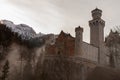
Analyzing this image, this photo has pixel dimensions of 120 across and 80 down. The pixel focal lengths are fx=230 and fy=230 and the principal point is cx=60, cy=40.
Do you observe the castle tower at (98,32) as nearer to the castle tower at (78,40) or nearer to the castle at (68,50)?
the castle at (68,50)

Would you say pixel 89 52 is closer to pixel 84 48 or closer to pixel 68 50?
pixel 84 48

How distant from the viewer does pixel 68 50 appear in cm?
5847

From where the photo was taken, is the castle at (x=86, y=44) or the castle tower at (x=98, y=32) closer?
the castle at (x=86, y=44)

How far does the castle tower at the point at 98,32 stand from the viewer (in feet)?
211

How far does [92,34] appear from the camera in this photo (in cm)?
6650

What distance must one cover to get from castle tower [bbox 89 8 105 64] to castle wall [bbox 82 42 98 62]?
5.34ft

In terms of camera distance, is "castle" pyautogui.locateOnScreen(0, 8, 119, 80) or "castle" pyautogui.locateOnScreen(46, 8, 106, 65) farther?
"castle" pyautogui.locateOnScreen(46, 8, 106, 65)

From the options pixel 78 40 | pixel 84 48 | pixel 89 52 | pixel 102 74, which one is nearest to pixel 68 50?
pixel 78 40

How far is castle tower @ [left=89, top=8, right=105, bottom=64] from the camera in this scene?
64.3 metres

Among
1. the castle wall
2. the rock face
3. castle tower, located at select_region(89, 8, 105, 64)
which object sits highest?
castle tower, located at select_region(89, 8, 105, 64)

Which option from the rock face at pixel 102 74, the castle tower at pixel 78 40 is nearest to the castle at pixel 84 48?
the castle tower at pixel 78 40

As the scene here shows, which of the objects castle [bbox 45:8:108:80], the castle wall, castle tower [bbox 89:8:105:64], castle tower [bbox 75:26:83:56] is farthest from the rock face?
castle tower [bbox 89:8:105:64]

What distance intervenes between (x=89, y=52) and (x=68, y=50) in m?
5.98

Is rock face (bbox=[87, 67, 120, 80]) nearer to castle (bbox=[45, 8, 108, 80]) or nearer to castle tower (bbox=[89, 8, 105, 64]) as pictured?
castle (bbox=[45, 8, 108, 80])
